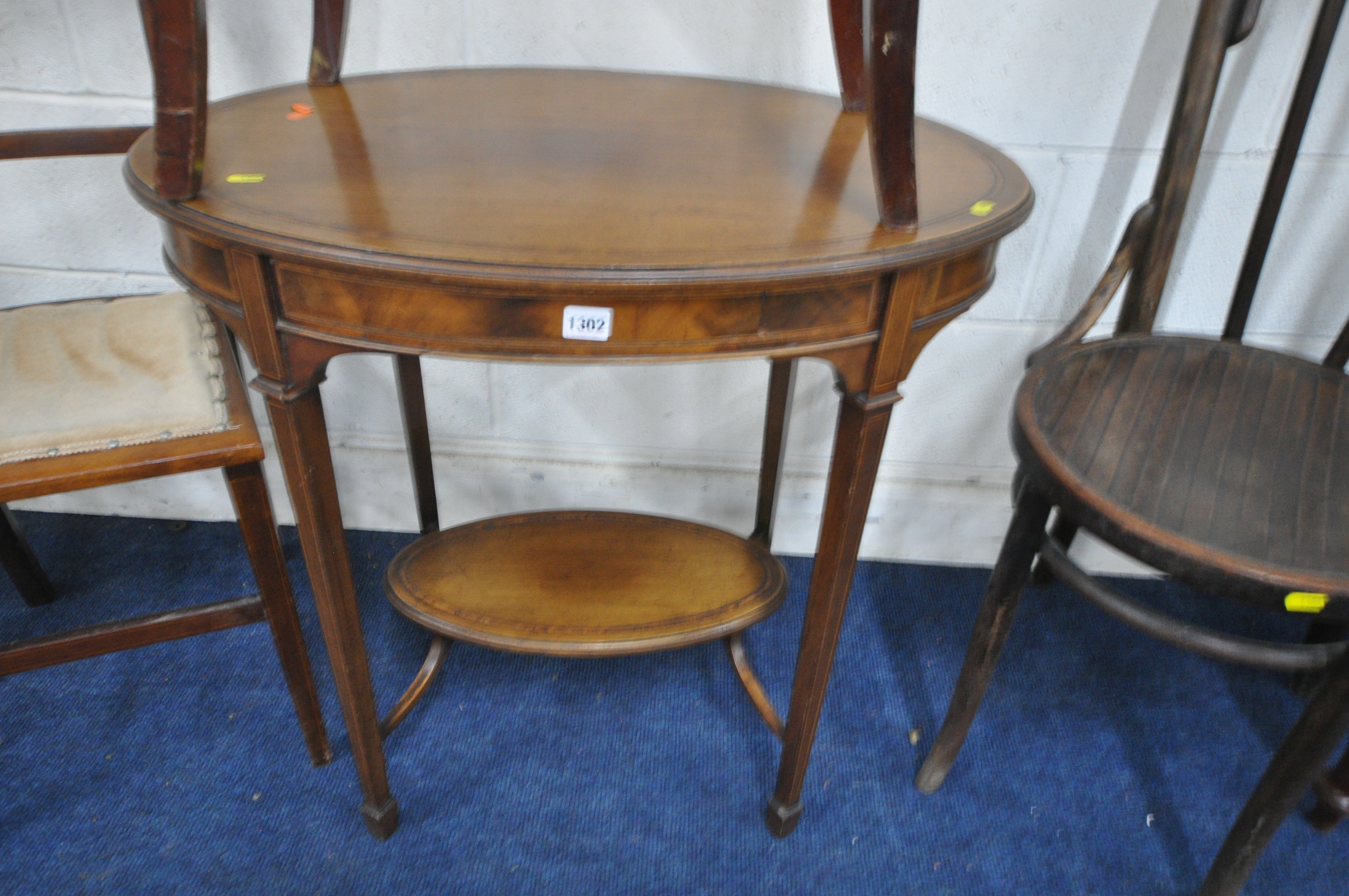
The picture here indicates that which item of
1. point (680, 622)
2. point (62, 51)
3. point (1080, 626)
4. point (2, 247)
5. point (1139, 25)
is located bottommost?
point (1080, 626)

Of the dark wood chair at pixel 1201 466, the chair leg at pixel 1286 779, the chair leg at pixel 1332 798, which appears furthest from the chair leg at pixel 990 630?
the chair leg at pixel 1332 798

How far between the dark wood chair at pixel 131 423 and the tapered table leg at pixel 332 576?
Answer: 15cm

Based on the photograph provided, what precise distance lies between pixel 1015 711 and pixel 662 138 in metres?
1.15

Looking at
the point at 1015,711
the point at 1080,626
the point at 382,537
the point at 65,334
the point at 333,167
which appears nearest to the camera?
the point at 333,167

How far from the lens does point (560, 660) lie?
1.63m

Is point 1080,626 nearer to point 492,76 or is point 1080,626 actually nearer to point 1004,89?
point 1004,89

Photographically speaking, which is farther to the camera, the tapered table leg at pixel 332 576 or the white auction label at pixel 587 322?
the tapered table leg at pixel 332 576

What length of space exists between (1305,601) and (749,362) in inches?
38.1

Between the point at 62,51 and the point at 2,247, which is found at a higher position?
the point at 62,51

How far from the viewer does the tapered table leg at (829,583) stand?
0.98 meters

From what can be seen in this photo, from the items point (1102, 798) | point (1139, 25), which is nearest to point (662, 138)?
point (1139, 25)

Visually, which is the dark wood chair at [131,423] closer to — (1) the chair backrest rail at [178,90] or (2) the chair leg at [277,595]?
(2) the chair leg at [277,595]

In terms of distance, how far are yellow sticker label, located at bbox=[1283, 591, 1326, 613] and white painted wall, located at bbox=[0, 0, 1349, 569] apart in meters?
0.84

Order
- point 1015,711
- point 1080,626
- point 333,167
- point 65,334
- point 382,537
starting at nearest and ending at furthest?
point 333,167
point 65,334
point 1015,711
point 1080,626
point 382,537
